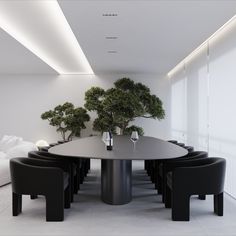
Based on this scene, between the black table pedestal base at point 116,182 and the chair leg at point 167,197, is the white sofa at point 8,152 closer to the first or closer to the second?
the black table pedestal base at point 116,182

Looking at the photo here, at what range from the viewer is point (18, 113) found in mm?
9953

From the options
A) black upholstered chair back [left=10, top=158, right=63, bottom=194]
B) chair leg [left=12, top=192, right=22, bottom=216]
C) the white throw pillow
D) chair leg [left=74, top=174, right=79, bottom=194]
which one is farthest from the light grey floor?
the white throw pillow

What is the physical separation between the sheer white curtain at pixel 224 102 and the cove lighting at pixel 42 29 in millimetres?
2828

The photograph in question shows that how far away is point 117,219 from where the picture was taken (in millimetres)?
3381

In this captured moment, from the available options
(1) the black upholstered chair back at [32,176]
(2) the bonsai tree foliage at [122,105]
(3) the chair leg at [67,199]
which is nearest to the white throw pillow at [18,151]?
(3) the chair leg at [67,199]

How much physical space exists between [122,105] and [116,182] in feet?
14.6

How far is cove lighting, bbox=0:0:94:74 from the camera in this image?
170 inches

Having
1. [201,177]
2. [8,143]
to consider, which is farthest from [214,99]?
[8,143]

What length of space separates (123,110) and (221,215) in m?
5.11

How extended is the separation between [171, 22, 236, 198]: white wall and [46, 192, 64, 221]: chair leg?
279cm

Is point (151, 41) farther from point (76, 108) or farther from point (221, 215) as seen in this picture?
point (76, 108)

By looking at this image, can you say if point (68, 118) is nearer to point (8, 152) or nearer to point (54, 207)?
point (8, 152)

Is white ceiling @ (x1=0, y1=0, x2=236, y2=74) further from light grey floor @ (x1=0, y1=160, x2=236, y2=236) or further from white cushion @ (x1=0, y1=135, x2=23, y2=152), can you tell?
light grey floor @ (x1=0, y1=160, x2=236, y2=236)

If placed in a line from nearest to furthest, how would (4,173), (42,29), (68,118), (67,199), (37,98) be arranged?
1. (67,199)
2. (4,173)
3. (42,29)
4. (68,118)
5. (37,98)
